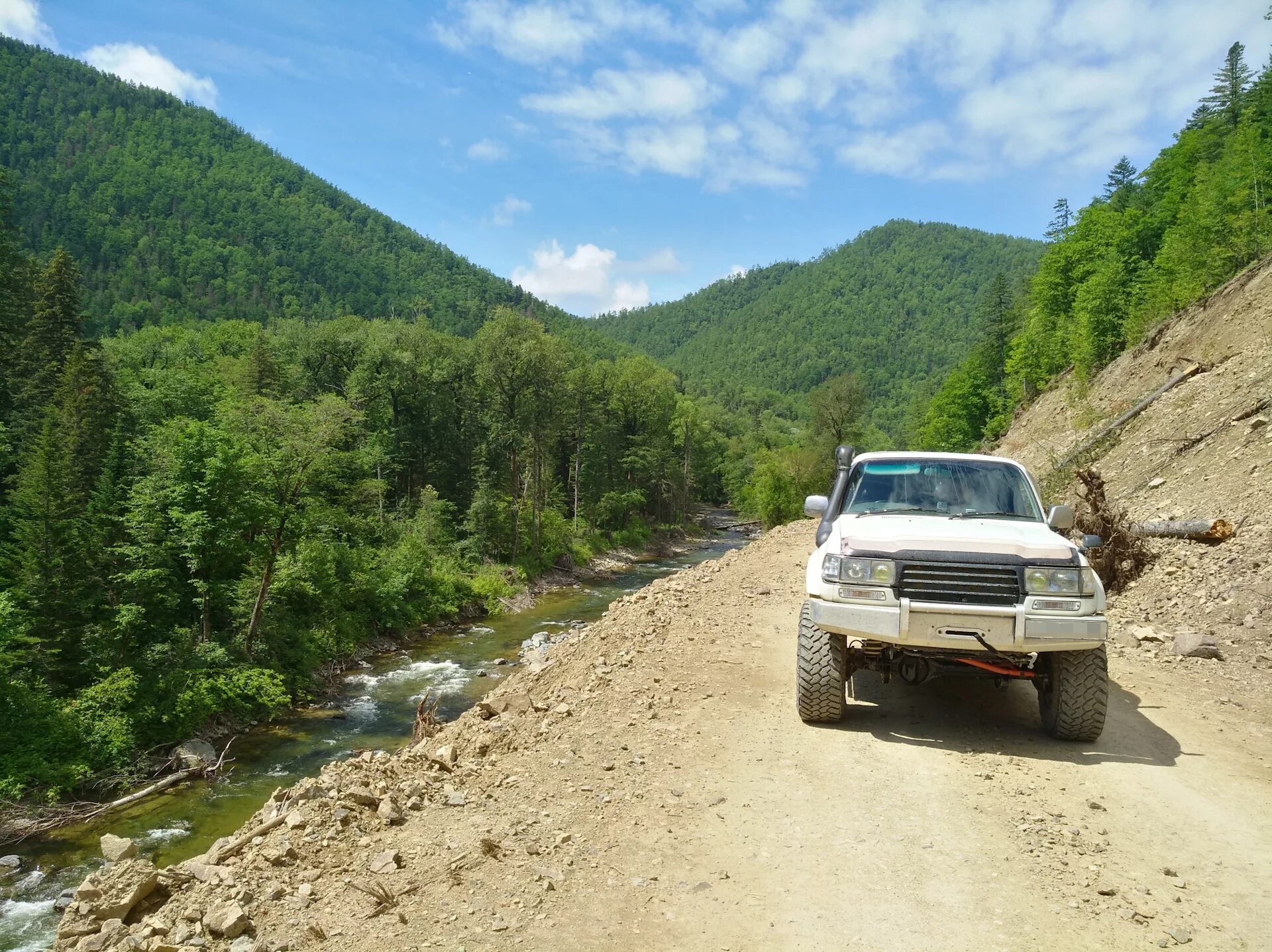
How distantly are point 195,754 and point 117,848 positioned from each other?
10007 millimetres

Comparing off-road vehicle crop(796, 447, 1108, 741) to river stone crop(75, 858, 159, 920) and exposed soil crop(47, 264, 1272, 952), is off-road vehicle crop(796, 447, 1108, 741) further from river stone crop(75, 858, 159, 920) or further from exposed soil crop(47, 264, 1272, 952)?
river stone crop(75, 858, 159, 920)

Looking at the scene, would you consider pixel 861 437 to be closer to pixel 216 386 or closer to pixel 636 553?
pixel 636 553

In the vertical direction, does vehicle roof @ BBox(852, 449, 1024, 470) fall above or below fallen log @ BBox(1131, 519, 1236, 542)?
above

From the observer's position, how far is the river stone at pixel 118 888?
4.72 meters

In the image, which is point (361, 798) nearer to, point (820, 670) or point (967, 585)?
point (820, 670)

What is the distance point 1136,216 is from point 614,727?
45.9 meters

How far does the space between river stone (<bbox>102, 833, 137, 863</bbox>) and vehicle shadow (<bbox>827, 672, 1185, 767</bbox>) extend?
6459mm

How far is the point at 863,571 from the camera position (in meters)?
5.73

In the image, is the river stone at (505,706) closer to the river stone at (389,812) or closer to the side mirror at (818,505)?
the river stone at (389,812)

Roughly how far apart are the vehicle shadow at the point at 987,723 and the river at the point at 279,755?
1052 cm

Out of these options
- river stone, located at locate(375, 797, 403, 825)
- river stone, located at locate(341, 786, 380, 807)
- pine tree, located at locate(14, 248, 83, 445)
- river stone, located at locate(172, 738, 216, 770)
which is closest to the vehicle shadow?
river stone, located at locate(375, 797, 403, 825)

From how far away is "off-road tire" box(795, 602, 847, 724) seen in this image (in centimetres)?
607

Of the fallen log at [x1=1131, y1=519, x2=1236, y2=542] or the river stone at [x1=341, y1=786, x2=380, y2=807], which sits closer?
the river stone at [x1=341, y1=786, x2=380, y2=807]

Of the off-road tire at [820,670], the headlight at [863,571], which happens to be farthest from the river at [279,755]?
the headlight at [863,571]
